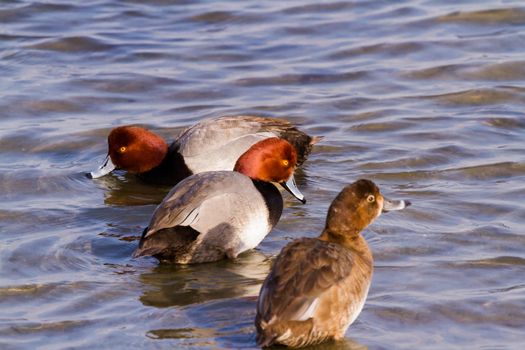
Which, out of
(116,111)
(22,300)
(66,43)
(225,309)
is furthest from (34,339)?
(66,43)

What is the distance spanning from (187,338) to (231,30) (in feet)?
25.3

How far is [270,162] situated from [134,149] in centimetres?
165

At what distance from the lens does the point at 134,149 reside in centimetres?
909

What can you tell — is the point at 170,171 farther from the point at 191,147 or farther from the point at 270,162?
the point at 270,162

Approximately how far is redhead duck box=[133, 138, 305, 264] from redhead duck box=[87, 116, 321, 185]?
4.80 feet

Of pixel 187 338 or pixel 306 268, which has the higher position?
pixel 306 268

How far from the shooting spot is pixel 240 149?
8.95 meters

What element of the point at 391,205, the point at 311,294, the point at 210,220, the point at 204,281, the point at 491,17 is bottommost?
the point at 204,281

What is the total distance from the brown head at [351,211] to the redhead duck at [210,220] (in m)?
1.07

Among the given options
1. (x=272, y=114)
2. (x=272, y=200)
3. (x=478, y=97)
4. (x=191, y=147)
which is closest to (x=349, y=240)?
(x=272, y=200)

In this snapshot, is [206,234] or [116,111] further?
[116,111]

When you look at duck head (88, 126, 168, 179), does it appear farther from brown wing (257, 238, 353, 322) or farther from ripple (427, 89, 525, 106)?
brown wing (257, 238, 353, 322)

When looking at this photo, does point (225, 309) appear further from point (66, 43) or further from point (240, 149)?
point (66, 43)

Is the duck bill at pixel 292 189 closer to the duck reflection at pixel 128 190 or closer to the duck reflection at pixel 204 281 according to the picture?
the duck reflection at pixel 204 281
